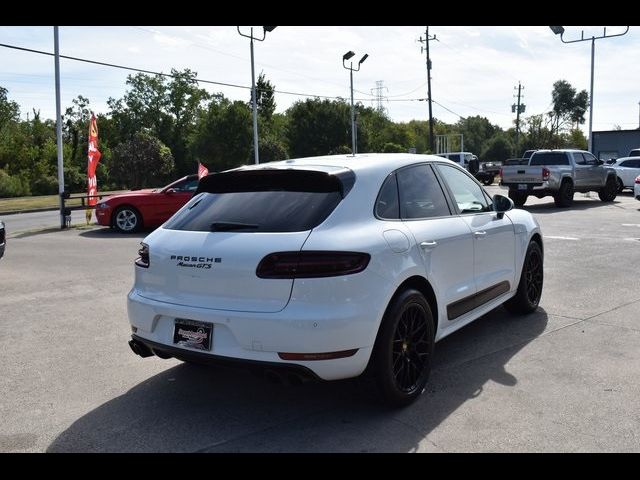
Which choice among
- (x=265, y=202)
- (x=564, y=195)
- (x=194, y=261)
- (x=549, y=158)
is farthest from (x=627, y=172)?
(x=194, y=261)

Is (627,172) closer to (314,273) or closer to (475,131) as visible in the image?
(314,273)

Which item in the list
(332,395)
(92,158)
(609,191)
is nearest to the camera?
(332,395)

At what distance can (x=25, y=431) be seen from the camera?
12.5 ft

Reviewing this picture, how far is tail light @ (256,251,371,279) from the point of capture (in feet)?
11.7

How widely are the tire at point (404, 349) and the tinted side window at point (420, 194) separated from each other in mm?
675

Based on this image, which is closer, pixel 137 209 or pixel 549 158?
pixel 137 209

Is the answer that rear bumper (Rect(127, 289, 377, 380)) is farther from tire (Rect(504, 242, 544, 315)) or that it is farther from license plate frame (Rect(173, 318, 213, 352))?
tire (Rect(504, 242, 544, 315))

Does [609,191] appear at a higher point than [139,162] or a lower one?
lower

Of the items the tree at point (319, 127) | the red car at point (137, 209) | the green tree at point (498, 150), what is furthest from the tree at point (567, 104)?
the red car at point (137, 209)

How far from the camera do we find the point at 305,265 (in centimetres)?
357

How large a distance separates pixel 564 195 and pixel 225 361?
60.0ft
